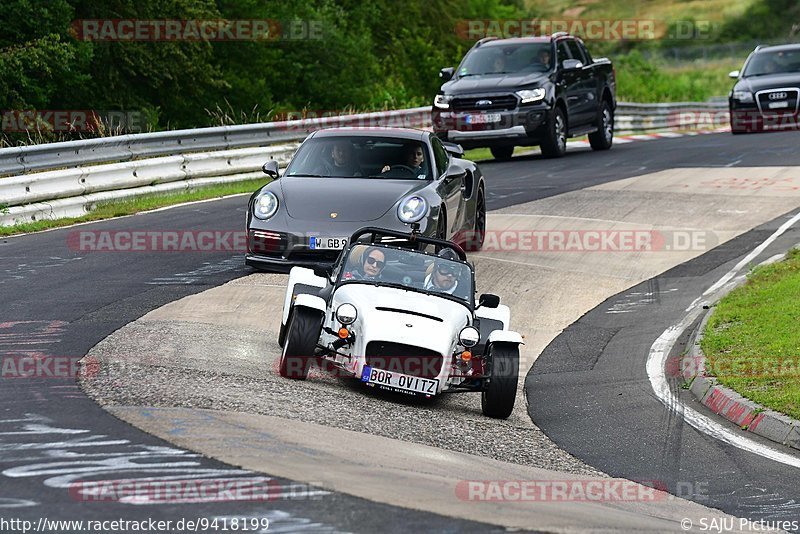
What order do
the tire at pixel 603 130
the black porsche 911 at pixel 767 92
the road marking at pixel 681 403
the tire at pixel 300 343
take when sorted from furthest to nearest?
the black porsche 911 at pixel 767 92 → the tire at pixel 603 130 → the tire at pixel 300 343 → the road marking at pixel 681 403

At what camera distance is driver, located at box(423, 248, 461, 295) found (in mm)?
10398

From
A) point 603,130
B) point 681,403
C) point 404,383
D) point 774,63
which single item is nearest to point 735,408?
point 681,403

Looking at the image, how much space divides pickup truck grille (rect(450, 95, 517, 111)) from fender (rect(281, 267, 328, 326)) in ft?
42.4

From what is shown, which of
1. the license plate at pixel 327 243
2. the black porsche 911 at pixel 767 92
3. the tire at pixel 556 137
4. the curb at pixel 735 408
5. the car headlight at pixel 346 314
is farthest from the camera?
the black porsche 911 at pixel 767 92

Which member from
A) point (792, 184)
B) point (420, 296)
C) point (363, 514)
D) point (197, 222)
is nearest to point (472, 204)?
point (197, 222)

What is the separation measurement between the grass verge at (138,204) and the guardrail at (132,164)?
0.11m

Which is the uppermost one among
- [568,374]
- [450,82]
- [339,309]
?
[450,82]

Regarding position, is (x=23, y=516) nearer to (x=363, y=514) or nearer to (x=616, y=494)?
(x=363, y=514)

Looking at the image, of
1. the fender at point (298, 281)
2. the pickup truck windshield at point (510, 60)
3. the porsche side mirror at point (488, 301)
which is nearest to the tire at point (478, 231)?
the fender at point (298, 281)

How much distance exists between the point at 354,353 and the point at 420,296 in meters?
0.80

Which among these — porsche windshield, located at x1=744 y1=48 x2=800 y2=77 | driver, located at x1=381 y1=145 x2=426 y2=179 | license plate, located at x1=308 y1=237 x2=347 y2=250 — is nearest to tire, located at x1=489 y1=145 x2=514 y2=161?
porsche windshield, located at x1=744 y1=48 x2=800 y2=77

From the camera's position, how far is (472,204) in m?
15.7

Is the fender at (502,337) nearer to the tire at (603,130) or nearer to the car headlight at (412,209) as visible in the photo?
the car headlight at (412,209)

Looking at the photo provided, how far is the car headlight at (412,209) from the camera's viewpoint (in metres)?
13.0
